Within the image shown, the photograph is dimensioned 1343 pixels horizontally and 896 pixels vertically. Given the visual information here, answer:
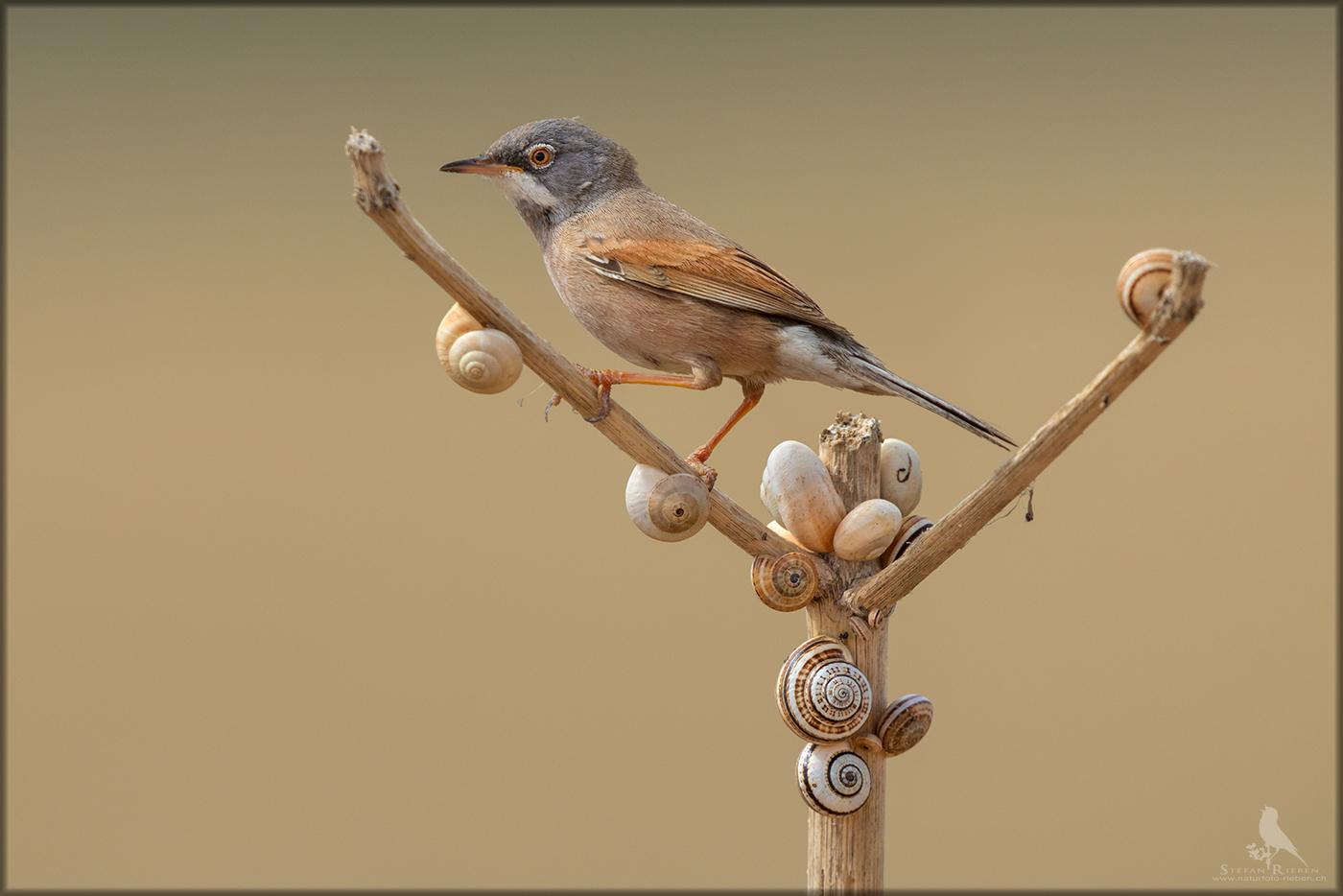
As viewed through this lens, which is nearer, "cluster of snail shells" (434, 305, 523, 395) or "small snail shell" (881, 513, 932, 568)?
"cluster of snail shells" (434, 305, 523, 395)

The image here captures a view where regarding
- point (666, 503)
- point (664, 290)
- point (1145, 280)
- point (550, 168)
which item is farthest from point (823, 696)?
point (550, 168)

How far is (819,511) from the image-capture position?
107 inches

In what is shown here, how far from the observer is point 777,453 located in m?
2.75

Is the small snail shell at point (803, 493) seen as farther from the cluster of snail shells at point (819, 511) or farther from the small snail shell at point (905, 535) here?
the small snail shell at point (905, 535)

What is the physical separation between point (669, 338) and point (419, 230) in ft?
2.45

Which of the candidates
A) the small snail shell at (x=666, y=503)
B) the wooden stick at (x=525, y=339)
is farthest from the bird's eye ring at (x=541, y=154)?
the small snail shell at (x=666, y=503)

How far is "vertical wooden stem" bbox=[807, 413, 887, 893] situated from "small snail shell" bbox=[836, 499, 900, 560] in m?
0.10

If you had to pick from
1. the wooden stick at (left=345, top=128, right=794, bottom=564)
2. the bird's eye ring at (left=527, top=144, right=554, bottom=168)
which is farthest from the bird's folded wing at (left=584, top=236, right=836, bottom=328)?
the wooden stick at (left=345, top=128, right=794, bottom=564)

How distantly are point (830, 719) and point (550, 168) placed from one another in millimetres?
1674

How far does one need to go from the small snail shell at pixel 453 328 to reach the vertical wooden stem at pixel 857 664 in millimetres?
1072

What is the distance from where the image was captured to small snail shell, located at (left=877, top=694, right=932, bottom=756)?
9.05 feet

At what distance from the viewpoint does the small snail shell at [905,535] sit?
109 inches

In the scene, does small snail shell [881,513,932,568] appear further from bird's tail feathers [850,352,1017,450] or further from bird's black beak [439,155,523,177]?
bird's black beak [439,155,523,177]

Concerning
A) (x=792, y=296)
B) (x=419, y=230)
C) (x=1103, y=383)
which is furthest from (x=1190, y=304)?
(x=419, y=230)
